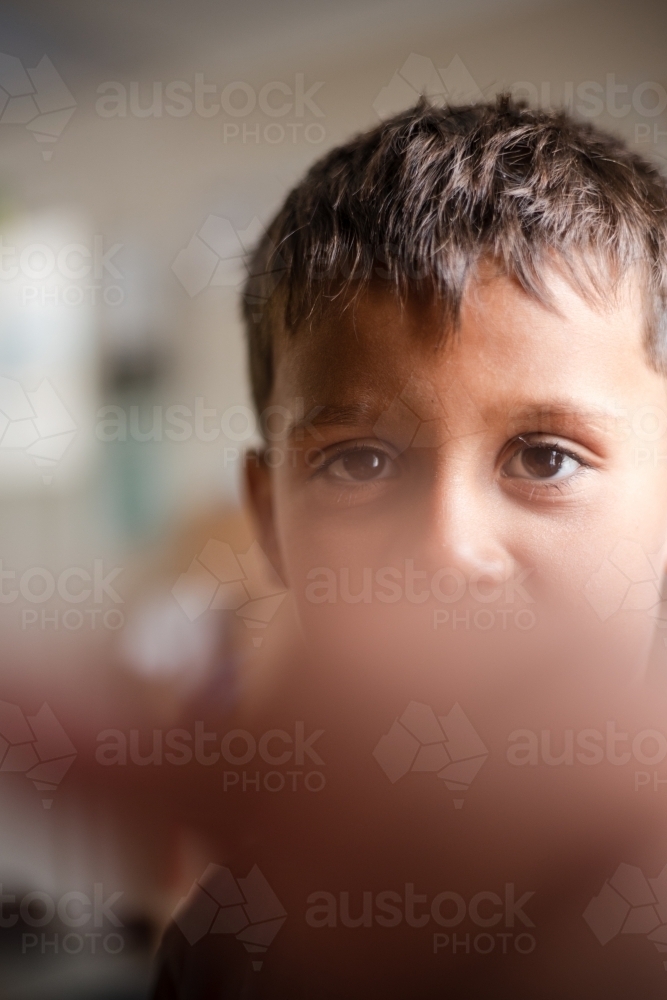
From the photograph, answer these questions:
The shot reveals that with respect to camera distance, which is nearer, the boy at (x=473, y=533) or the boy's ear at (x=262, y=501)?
the boy at (x=473, y=533)

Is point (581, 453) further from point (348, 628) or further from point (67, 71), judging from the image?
point (67, 71)

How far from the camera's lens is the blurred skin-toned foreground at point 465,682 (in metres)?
0.36

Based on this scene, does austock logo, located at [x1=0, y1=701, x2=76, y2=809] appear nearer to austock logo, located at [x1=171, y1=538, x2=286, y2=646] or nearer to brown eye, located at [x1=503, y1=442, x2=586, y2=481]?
austock logo, located at [x1=171, y1=538, x2=286, y2=646]

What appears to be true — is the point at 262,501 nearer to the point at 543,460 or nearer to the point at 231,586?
the point at 231,586

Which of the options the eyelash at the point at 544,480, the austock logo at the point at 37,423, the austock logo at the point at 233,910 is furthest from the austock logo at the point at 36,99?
the austock logo at the point at 233,910

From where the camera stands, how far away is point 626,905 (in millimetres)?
395

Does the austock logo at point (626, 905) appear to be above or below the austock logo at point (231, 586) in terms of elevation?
below

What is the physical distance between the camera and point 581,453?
1.21 ft

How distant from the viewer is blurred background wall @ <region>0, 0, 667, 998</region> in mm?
437

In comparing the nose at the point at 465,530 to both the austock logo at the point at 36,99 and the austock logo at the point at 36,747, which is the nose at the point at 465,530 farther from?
the austock logo at the point at 36,99

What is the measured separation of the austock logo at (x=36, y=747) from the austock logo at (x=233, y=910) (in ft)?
0.37

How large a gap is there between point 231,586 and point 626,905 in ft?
1.03

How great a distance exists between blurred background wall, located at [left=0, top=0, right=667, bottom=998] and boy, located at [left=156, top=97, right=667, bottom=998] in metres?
0.06

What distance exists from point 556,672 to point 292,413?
8.4 inches
